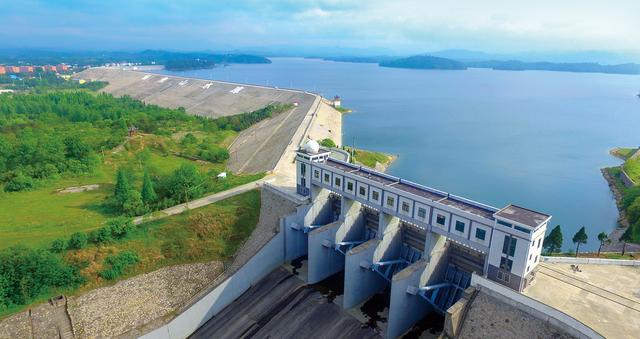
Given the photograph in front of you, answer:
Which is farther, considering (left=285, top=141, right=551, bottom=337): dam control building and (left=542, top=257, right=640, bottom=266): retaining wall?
(left=542, top=257, right=640, bottom=266): retaining wall

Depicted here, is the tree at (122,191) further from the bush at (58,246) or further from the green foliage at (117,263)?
the green foliage at (117,263)

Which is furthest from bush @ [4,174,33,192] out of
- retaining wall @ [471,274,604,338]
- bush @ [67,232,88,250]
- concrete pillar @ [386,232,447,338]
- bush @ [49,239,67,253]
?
retaining wall @ [471,274,604,338]

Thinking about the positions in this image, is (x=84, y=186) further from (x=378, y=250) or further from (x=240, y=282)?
(x=378, y=250)

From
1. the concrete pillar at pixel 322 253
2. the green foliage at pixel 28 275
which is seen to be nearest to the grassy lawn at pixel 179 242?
the green foliage at pixel 28 275

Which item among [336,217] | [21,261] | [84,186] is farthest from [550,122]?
[21,261]

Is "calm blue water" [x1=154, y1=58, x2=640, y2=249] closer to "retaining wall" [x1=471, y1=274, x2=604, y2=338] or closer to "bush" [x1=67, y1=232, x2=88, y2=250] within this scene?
"retaining wall" [x1=471, y1=274, x2=604, y2=338]

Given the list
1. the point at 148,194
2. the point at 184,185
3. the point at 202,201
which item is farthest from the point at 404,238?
the point at 148,194
